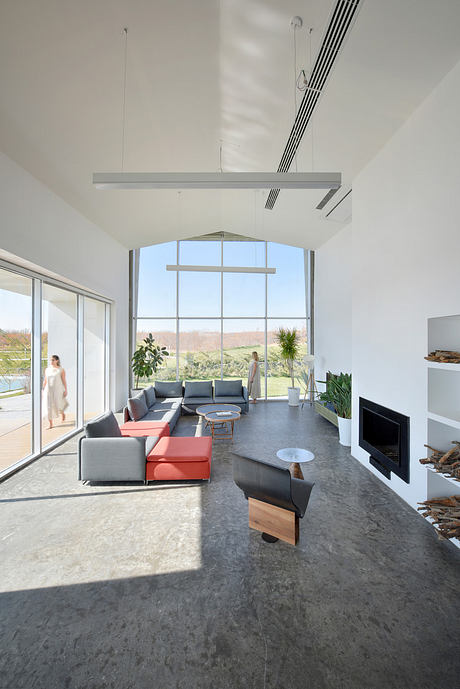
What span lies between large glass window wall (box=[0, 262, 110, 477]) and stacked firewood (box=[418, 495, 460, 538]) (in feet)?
16.1

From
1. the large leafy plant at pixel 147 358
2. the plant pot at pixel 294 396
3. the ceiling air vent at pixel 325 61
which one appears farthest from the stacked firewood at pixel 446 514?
the large leafy plant at pixel 147 358

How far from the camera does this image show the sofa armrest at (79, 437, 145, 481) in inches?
147

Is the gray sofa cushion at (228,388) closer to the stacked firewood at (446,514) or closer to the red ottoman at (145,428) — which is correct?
the red ottoman at (145,428)

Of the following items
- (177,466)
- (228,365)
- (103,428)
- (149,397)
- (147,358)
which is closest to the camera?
(177,466)

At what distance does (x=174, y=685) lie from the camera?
162cm

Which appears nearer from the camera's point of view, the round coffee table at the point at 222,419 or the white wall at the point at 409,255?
the white wall at the point at 409,255

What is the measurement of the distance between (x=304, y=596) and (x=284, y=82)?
15.6 feet

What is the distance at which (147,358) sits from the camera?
8898 mm

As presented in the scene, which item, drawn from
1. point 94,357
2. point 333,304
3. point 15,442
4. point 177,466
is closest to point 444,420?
point 177,466

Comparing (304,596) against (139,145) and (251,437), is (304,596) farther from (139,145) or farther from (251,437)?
(139,145)

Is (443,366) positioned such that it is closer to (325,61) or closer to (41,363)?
(325,61)

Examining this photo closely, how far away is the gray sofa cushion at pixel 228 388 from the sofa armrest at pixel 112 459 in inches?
164

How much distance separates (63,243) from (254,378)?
5.83 m

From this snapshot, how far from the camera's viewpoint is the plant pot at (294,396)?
8.62m
